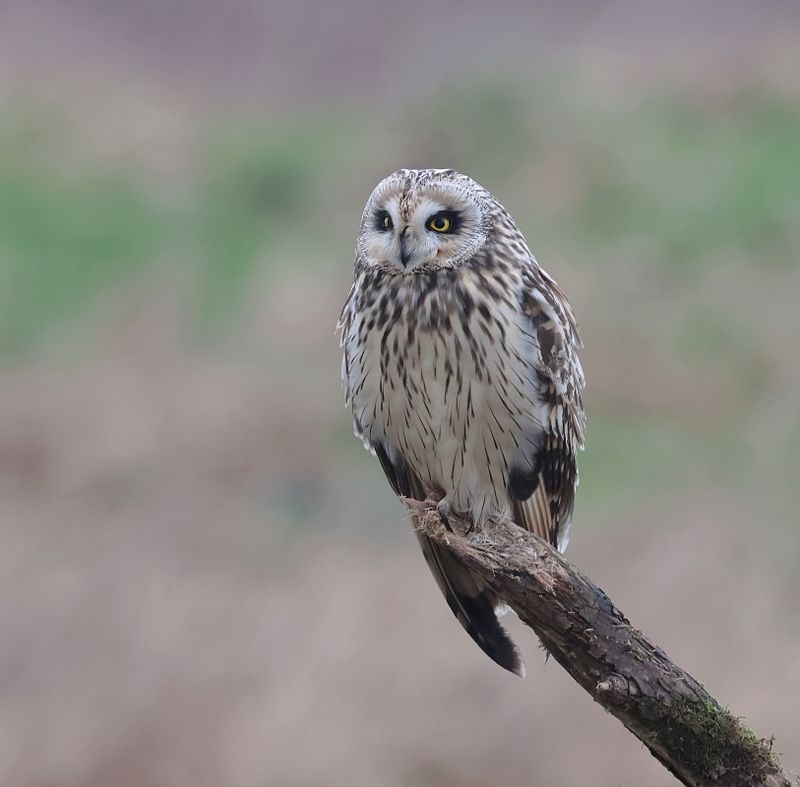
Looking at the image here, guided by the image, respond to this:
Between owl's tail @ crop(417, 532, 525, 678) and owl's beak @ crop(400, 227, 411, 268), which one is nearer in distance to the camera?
owl's beak @ crop(400, 227, 411, 268)

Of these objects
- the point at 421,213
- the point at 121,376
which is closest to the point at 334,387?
the point at 121,376

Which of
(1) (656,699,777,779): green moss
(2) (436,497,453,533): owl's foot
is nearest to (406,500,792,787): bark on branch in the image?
(1) (656,699,777,779): green moss

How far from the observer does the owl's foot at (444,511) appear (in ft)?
9.43

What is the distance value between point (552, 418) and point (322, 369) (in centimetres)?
344

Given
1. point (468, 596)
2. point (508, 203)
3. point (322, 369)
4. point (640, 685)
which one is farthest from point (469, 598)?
point (508, 203)

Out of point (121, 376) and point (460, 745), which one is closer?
point (460, 745)

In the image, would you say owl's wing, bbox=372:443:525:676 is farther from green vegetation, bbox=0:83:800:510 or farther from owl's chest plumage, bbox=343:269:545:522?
green vegetation, bbox=0:83:800:510

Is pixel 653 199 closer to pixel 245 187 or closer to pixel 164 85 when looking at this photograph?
pixel 245 187

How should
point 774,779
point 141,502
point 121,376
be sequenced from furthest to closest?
point 121,376
point 141,502
point 774,779

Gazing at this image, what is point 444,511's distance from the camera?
9.65 feet

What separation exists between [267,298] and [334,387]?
60cm

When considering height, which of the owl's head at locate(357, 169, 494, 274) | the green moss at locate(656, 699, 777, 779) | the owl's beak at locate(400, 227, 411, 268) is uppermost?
the owl's head at locate(357, 169, 494, 274)

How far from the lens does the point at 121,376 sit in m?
6.27

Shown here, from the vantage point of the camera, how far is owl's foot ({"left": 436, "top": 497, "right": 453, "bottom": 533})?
9.43 feet
